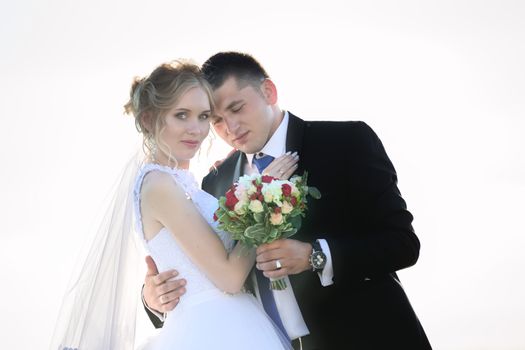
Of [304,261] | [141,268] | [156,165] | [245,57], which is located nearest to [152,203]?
[156,165]

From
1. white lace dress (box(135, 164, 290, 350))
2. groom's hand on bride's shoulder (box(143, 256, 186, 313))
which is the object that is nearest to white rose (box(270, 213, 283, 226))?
white lace dress (box(135, 164, 290, 350))

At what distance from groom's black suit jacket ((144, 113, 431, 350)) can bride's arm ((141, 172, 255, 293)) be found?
19.2 inches

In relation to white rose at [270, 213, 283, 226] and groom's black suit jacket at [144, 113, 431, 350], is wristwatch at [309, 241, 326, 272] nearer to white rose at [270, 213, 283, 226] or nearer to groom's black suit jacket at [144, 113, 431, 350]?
groom's black suit jacket at [144, 113, 431, 350]

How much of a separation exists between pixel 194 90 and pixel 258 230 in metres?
1.50

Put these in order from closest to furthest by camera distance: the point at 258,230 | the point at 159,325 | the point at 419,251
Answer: the point at 258,230
the point at 419,251
the point at 159,325

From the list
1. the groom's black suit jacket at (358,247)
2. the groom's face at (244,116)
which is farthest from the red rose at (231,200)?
the groom's face at (244,116)

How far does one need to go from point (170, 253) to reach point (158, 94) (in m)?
1.27

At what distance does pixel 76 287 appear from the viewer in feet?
20.1

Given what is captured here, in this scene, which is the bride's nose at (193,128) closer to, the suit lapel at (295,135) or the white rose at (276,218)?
the suit lapel at (295,135)

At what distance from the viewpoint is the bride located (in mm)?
5758

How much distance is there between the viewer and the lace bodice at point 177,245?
5926 mm

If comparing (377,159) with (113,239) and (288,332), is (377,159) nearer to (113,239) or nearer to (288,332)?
(288,332)

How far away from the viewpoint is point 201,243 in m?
5.73

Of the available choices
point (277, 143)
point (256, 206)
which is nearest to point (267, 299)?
point (256, 206)
